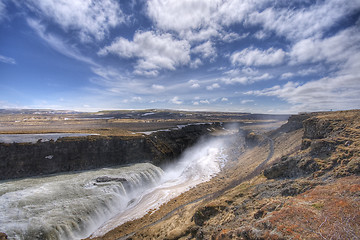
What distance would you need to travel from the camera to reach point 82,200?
2264cm

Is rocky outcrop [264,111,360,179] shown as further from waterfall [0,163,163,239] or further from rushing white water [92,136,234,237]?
waterfall [0,163,163,239]

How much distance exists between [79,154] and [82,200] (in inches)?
559

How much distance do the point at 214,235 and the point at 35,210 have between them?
21541 mm

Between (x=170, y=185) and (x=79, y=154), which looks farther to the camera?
(x=79, y=154)

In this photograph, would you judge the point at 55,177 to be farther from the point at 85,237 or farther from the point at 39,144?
the point at 85,237

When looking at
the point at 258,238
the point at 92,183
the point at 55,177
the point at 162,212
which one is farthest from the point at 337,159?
the point at 55,177

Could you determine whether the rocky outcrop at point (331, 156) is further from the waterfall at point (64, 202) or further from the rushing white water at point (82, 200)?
the waterfall at point (64, 202)

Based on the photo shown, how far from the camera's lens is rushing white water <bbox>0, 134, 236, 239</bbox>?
56.8 ft

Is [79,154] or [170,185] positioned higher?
[79,154]

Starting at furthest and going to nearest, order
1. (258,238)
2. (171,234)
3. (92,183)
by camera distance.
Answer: (92,183) → (171,234) → (258,238)

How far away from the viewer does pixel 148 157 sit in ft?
139

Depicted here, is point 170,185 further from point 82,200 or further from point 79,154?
point 79,154

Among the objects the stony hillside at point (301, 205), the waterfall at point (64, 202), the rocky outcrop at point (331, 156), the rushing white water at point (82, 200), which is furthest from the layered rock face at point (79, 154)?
the rocky outcrop at point (331, 156)

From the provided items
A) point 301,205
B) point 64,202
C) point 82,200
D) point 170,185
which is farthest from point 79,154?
point 301,205
